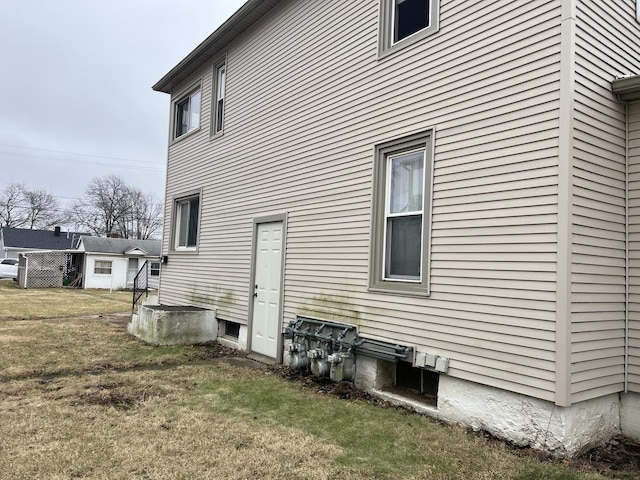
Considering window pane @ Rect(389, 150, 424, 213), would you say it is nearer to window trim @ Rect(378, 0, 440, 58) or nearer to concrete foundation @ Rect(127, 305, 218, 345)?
window trim @ Rect(378, 0, 440, 58)

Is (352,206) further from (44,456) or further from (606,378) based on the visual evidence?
(44,456)

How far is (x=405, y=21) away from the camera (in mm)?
5703

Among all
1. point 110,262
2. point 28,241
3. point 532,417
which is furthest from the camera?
point 28,241

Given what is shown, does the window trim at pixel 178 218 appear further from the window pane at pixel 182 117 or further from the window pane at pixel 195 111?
the window pane at pixel 182 117

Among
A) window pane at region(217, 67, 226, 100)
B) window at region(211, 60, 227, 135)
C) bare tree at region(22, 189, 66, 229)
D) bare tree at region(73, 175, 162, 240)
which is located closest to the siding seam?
window at region(211, 60, 227, 135)

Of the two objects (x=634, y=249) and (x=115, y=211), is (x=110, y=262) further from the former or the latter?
(x=634, y=249)

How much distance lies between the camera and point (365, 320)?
5.65 m

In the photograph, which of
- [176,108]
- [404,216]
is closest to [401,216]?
[404,216]

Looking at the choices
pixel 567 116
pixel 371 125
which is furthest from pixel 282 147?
pixel 567 116

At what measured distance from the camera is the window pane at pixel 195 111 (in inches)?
Answer: 430

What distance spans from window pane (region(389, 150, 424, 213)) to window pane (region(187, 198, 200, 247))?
20.4 feet

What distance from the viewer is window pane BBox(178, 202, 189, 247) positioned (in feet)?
36.6

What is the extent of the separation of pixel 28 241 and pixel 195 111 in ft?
116

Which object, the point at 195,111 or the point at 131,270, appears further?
the point at 131,270
